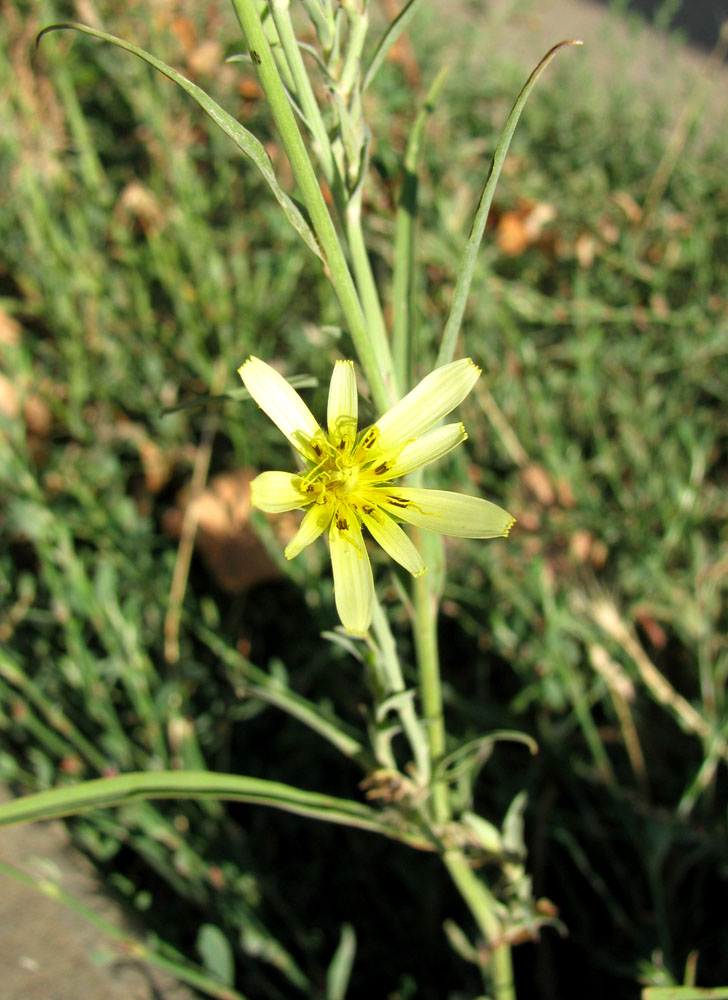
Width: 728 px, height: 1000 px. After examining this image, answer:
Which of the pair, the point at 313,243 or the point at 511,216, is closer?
the point at 313,243

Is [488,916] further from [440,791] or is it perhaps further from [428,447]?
[428,447]

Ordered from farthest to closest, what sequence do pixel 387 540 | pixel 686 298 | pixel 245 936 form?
1. pixel 686 298
2. pixel 245 936
3. pixel 387 540

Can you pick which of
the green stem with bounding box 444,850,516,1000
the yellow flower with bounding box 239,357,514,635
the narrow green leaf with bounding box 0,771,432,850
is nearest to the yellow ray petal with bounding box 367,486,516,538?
the yellow flower with bounding box 239,357,514,635

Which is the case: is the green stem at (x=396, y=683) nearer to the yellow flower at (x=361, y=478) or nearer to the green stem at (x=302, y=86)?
the yellow flower at (x=361, y=478)

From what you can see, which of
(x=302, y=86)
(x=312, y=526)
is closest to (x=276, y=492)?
(x=312, y=526)

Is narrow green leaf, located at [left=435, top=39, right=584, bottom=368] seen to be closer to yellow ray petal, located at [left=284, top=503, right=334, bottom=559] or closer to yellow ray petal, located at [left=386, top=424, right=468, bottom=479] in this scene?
yellow ray petal, located at [left=386, top=424, right=468, bottom=479]

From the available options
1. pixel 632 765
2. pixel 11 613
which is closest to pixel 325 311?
pixel 11 613

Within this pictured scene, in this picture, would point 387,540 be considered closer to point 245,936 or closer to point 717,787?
point 245,936

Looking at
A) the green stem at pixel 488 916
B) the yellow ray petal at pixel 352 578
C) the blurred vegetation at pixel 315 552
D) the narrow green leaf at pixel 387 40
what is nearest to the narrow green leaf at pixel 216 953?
the blurred vegetation at pixel 315 552
